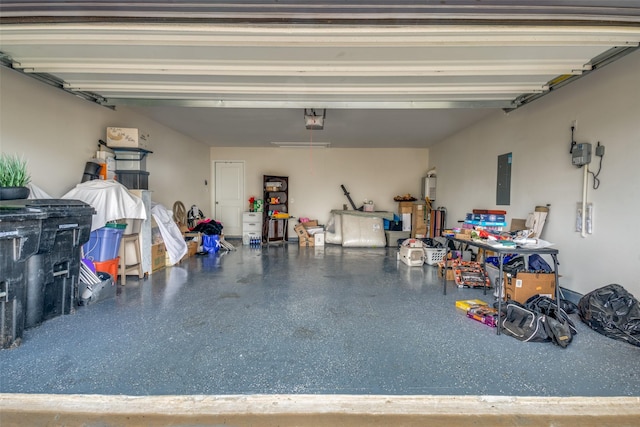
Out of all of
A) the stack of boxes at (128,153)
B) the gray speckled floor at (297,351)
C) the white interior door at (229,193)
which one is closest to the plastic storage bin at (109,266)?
the gray speckled floor at (297,351)

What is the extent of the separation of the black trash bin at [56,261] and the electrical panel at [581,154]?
513 centimetres

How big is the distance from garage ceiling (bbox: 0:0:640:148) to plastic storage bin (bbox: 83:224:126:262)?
1.64m

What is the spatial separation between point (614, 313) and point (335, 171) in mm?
6518

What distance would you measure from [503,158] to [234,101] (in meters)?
4.15

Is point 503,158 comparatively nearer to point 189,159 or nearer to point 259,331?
point 259,331

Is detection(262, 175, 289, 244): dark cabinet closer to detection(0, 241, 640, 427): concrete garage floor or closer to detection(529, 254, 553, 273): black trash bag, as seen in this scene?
detection(0, 241, 640, 427): concrete garage floor

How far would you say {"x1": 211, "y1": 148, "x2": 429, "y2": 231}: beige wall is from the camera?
8.23m

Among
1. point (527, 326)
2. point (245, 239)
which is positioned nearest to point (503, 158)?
point (527, 326)

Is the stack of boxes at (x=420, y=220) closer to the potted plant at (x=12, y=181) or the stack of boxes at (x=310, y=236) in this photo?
the stack of boxes at (x=310, y=236)

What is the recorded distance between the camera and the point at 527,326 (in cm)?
234

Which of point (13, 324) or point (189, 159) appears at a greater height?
point (189, 159)

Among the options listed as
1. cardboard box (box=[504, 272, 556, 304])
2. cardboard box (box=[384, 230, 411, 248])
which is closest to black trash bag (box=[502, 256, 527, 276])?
cardboard box (box=[504, 272, 556, 304])

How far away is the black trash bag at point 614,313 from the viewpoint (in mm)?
2328

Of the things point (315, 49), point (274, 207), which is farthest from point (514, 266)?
point (274, 207)
